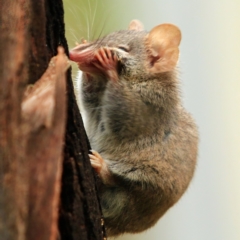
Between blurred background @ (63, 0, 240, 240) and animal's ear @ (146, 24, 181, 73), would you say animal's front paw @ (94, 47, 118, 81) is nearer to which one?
animal's ear @ (146, 24, 181, 73)

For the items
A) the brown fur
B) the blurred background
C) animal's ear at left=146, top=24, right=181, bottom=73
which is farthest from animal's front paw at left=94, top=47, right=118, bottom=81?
the blurred background

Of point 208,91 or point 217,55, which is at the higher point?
point 217,55

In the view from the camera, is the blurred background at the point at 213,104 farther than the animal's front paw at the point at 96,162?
Yes

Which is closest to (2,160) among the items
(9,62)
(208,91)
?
(9,62)

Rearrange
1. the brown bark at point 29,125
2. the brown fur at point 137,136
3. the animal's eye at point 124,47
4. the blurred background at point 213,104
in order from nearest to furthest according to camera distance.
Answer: the brown bark at point 29,125, the brown fur at point 137,136, the animal's eye at point 124,47, the blurred background at point 213,104

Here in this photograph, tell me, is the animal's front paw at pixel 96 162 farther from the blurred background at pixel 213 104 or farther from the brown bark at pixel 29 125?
the blurred background at pixel 213 104

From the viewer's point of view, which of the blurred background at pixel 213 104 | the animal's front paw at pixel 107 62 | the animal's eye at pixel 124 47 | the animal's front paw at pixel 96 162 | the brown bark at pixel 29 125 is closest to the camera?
the brown bark at pixel 29 125

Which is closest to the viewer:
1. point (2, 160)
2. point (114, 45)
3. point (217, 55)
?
point (2, 160)

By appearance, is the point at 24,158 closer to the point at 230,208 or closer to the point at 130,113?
the point at 130,113

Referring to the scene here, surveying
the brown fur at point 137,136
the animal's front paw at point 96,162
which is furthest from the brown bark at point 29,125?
the brown fur at point 137,136
